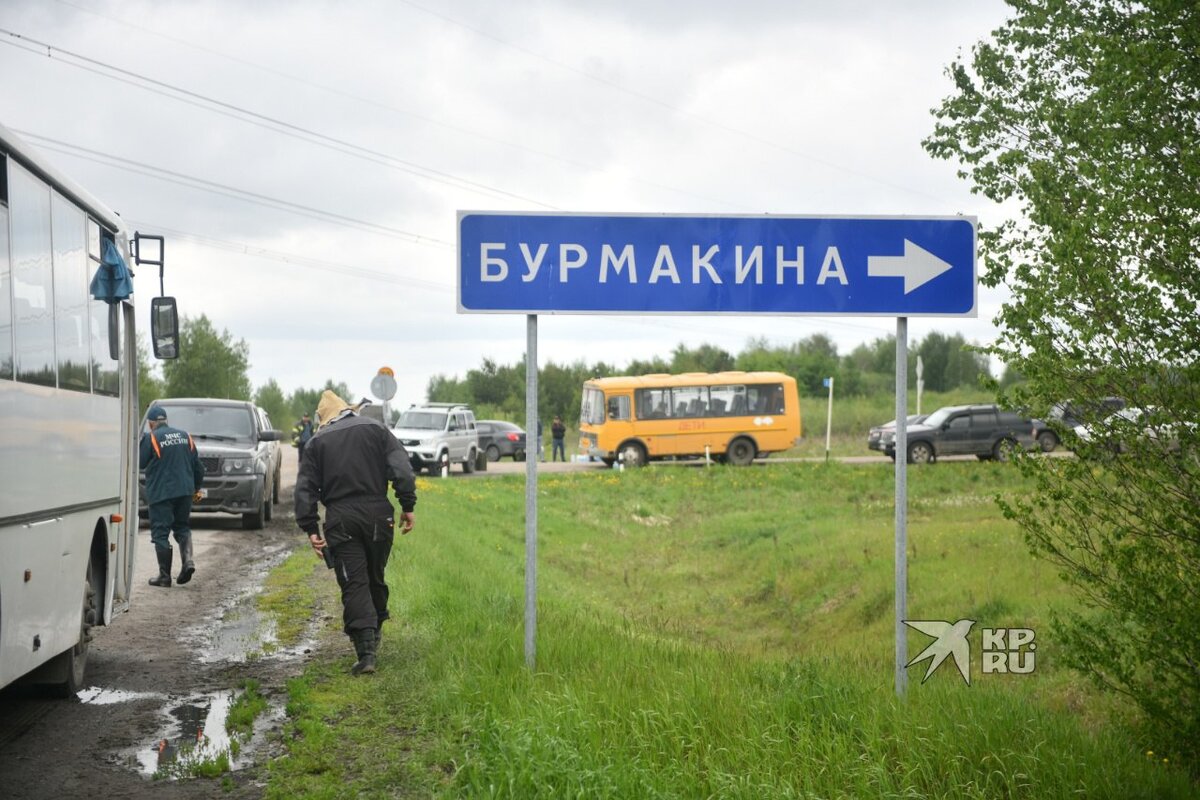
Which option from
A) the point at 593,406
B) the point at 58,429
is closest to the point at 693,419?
the point at 593,406

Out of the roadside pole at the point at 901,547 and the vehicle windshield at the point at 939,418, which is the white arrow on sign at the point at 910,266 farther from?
the vehicle windshield at the point at 939,418

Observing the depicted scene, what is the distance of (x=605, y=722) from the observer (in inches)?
238

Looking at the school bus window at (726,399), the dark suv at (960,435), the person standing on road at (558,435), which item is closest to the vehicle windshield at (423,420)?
the school bus window at (726,399)

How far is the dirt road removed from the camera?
19.2 ft

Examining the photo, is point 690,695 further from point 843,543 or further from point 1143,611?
point 843,543

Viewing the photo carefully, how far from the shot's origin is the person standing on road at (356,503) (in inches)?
323

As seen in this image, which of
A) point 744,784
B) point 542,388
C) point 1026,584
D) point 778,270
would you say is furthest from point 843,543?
point 542,388

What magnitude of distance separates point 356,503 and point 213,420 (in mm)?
12958

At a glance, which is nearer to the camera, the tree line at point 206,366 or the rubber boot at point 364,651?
the rubber boot at point 364,651

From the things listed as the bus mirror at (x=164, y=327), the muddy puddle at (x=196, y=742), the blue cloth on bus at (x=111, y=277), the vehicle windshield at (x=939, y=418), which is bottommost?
the muddy puddle at (x=196, y=742)

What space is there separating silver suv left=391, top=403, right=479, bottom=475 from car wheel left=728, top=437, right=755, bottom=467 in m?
8.57

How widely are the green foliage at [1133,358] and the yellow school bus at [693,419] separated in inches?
1377

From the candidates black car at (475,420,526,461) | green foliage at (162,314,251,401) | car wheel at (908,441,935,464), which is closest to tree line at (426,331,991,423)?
green foliage at (162,314,251,401)

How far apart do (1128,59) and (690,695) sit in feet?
13.6
